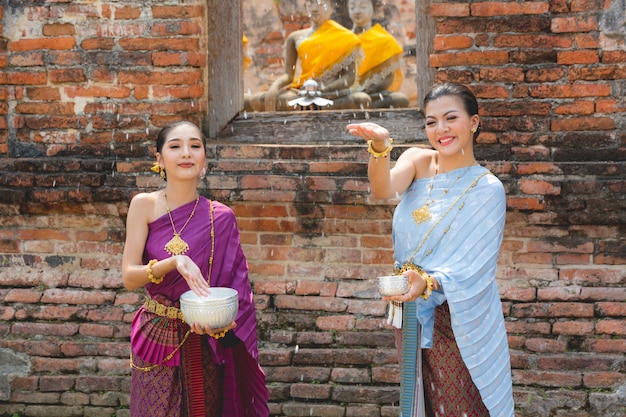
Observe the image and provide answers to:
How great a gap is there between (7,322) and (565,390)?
304 cm

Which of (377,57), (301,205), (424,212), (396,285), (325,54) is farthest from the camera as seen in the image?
(377,57)

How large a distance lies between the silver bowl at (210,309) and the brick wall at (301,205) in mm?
1408

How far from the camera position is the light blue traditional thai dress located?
112 inches

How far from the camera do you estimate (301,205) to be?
429 cm

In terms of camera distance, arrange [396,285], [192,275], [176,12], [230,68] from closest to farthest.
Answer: [396,285]
[192,275]
[176,12]
[230,68]

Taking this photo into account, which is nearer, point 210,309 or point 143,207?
point 210,309

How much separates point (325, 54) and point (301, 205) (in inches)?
172

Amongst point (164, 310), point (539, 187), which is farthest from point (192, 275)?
point (539, 187)

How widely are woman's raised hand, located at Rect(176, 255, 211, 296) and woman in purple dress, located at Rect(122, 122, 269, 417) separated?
96mm

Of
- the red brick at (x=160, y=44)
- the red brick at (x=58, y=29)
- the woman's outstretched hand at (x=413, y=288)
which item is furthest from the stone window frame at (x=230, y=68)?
the woman's outstretched hand at (x=413, y=288)

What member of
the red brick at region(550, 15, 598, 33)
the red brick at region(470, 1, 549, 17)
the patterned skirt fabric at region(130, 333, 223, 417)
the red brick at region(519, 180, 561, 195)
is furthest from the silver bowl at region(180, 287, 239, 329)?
the red brick at region(550, 15, 598, 33)

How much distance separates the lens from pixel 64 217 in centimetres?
448

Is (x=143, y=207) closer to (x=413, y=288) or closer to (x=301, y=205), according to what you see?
(x=413, y=288)

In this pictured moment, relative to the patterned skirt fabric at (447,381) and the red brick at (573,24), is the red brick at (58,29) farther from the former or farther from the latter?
the patterned skirt fabric at (447,381)
